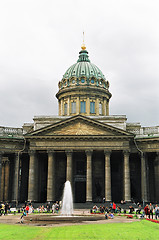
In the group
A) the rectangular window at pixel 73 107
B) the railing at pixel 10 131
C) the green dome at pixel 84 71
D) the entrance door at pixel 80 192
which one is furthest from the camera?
the green dome at pixel 84 71

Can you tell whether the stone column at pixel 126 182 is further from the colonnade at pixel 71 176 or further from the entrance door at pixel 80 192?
the entrance door at pixel 80 192

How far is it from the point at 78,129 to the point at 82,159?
8154mm

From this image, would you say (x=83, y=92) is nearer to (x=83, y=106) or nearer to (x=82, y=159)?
(x=83, y=106)

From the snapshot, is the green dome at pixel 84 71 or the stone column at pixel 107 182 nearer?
the stone column at pixel 107 182

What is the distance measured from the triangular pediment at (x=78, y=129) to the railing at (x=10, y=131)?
229 inches

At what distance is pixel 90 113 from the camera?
241 ft

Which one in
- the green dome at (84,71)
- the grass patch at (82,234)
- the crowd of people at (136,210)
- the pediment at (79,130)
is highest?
the green dome at (84,71)

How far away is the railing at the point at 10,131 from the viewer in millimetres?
57312

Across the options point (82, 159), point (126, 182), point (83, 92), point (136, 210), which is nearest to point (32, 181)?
point (82, 159)

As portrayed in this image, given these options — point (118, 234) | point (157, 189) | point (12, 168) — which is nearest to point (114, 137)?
point (157, 189)

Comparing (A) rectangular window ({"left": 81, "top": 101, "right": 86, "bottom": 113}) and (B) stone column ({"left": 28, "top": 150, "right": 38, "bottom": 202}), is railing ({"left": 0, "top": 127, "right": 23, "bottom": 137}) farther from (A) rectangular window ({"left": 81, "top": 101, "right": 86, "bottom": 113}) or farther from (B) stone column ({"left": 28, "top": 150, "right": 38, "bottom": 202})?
(A) rectangular window ({"left": 81, "top": 101, "right": 86, "bottom": 113})

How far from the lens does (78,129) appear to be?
179 feet

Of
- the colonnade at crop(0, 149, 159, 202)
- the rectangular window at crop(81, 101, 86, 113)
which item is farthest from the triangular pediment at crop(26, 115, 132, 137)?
the rectangular window at crop(81, 101, 86, 113)

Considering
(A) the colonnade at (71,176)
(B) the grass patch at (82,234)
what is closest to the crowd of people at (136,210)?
(A) the colonnade at (71,176)
